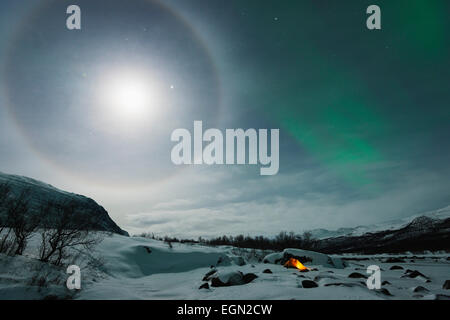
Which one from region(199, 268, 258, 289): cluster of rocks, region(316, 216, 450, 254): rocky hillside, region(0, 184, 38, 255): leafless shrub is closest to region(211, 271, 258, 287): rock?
region(199, 268, 258, 289): cluster of rocks

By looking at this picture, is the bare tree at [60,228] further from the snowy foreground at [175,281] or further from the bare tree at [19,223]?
the snowy foreground at [175,281]

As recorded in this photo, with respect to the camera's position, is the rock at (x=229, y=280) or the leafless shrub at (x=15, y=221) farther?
the leafless shrub at (x=15, y=221)

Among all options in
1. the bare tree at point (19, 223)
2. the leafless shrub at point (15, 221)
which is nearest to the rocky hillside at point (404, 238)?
the bare tree at point (19, 223)

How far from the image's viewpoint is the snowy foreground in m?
8.84

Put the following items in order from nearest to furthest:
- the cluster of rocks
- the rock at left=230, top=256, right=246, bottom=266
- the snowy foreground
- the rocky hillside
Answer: the snowy foreground < the cluster of rocks < the rock at left=230, top=256, right=246, bottom=266 < the rocky hillside

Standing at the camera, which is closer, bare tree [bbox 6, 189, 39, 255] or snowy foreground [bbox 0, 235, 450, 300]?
snowy foreground [bbox 0, 235, 450, 300]

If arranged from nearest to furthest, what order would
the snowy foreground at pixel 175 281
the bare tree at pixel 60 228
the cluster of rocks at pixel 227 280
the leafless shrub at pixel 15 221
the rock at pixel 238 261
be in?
the snowy foreground at pixel 175 281 < the cluster of rocks at pixel 227 280 < the leafless shrub at pixel 15 221 < the bare tree at pixel 60 228 < the rock at pixel 238 261

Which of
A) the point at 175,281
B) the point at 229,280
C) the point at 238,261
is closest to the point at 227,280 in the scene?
the point at 229,280

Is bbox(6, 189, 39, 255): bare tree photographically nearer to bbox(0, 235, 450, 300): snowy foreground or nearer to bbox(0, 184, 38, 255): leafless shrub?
bbox(0, 184, 38, 255): leafless shrub

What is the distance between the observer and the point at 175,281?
17.8 m

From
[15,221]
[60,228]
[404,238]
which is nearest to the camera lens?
[15,221]

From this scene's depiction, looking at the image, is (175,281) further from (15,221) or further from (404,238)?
(404,238)

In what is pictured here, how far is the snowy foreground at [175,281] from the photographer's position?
884cm
